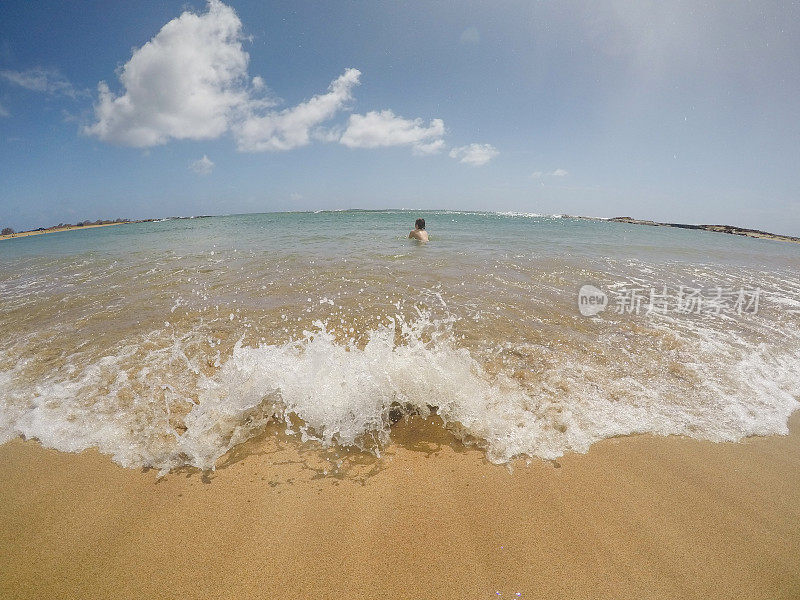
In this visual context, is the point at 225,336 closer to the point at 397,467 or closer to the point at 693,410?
the point at 397,467

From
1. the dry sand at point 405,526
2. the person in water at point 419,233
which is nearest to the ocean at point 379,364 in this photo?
the dry sand at point 405,526

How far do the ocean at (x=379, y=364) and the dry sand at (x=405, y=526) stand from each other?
9.5 inches

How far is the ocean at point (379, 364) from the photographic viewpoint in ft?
9.58

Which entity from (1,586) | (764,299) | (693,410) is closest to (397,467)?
(1,586)

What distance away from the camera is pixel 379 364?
3.55 m

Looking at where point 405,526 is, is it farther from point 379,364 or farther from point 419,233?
point 419,233

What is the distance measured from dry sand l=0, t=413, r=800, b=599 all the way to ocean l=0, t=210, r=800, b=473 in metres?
0.24

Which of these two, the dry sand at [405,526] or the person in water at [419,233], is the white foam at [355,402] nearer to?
the dry sand at [405,526]

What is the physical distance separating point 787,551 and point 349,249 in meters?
12.9

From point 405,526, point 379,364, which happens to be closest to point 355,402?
point 379,364

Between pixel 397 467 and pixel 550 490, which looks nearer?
pixel 550 490

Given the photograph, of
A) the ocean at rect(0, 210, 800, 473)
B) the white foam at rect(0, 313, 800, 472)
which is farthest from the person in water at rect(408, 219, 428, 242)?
the white foam at rect(0, 313, 800, 472)

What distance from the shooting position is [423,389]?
3316 mm

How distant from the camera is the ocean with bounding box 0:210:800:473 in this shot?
2.92m
